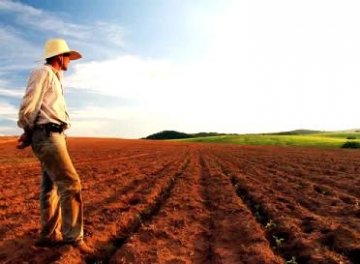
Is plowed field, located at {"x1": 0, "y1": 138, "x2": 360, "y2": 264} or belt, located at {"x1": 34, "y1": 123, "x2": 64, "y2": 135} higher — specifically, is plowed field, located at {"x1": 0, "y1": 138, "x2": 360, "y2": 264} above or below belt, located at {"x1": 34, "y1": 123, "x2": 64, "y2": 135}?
below

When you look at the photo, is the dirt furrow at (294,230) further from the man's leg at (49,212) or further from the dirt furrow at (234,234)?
the man's leg at (49,212)

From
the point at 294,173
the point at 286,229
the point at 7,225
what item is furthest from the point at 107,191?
the point at 294,173

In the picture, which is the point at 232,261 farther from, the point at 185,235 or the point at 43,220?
the point at 43,220

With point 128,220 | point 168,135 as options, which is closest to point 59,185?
point 128,220

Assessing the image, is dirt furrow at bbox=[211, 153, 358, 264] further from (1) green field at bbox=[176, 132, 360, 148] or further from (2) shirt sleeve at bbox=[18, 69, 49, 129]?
(1) green field at bbox=[176, 132, 360, 148]

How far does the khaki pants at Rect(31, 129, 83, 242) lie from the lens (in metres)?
5.91

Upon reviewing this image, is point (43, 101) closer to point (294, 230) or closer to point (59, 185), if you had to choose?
point (59, 185)

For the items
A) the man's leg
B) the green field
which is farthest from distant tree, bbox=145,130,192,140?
the man's leg

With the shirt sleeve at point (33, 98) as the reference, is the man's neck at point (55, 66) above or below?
above

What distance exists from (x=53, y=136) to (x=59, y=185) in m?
0.66

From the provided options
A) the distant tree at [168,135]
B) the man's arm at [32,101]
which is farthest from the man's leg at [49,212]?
the distant tree at [168,135]

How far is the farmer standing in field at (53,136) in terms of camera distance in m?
5.80

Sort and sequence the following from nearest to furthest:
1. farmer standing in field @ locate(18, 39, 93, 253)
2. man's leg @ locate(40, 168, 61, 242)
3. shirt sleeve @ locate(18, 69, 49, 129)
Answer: shirt sleeve @ locate(18, 69, 49, 129) < farmer standing in field @ locate(18, 39, 93, 253) < man's leg @ locate(40, 168, 61, 242)

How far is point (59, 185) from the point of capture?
19.7ft
